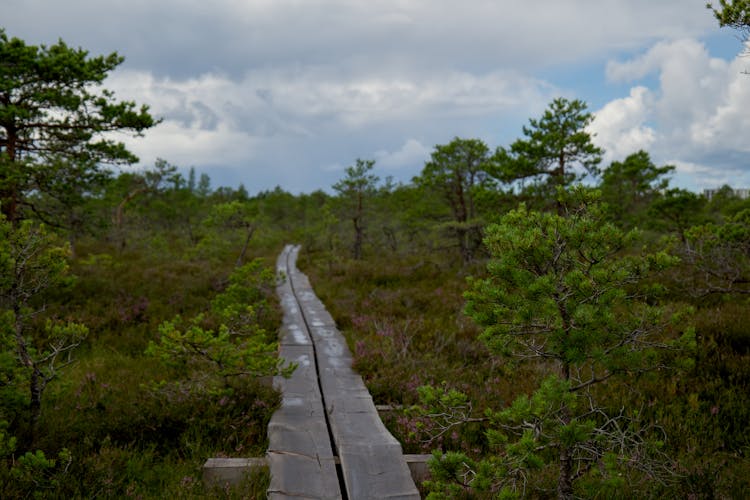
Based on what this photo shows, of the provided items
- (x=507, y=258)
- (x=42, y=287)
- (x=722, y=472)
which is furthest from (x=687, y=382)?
(x=42, y=287)

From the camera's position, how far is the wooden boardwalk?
419cm

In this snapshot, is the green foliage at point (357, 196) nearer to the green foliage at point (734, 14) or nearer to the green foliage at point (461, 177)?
the green foliage at point (461, 177)

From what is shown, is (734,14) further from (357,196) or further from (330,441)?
(357,196)

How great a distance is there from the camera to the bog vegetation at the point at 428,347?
10.5 ft

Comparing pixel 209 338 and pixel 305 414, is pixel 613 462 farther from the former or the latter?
pixel 209 338

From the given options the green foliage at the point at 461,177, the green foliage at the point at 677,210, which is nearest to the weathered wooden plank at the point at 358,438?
the green foliage at the point at 461,177

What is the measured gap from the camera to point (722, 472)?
4383 mm

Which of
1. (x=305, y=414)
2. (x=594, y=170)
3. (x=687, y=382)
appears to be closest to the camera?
(x=305, y=414)

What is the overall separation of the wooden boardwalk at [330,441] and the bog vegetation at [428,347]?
0.27 metres

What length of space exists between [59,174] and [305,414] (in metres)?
9.57

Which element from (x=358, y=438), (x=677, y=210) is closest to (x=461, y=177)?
(x=677, y=210)

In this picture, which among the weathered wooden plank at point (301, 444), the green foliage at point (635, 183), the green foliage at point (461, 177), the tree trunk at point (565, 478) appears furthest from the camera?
the green foliage at point (635, 183)

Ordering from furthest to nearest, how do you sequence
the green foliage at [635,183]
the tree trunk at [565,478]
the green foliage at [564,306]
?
the green foliage at [635,183] < the tree trunk at [565,478] < the green foliage at [564,306]

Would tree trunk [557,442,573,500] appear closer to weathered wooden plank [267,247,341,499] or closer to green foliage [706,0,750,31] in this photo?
weathered wooden plank [267,247,341,499]
